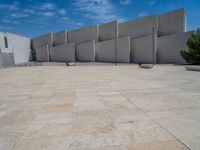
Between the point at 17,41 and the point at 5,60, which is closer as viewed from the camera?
the point at 5,60

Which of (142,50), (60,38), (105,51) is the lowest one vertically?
(142,50)

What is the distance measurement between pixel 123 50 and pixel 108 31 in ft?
26.8

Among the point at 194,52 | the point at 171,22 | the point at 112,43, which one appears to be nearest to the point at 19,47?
the point at 112,43

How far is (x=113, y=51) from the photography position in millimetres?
36156

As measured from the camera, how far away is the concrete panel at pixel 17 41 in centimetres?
3868

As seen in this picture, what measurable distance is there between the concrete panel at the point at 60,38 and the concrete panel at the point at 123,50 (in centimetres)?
1843

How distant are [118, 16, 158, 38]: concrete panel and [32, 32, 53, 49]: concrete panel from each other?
22.0 meters

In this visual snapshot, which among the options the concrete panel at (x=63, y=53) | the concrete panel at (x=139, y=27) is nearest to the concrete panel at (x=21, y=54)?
the concrete panel at (x=63, y=53)

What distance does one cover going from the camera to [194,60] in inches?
837

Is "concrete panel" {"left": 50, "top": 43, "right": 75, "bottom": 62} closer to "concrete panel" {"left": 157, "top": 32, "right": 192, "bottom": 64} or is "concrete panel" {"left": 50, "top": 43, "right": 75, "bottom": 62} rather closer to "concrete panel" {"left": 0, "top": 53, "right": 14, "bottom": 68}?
"concrete panel" {"left": 0, "top": 53, "right": 14, "bottom": 68}

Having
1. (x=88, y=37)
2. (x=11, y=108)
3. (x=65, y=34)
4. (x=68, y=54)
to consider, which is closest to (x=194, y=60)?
(x=11, y=108)

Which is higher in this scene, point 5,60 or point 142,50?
point 142,50

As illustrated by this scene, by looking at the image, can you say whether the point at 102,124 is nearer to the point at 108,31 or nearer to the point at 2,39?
the point at 108,31

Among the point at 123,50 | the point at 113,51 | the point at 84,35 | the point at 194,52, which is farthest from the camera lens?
the point at 84,35
